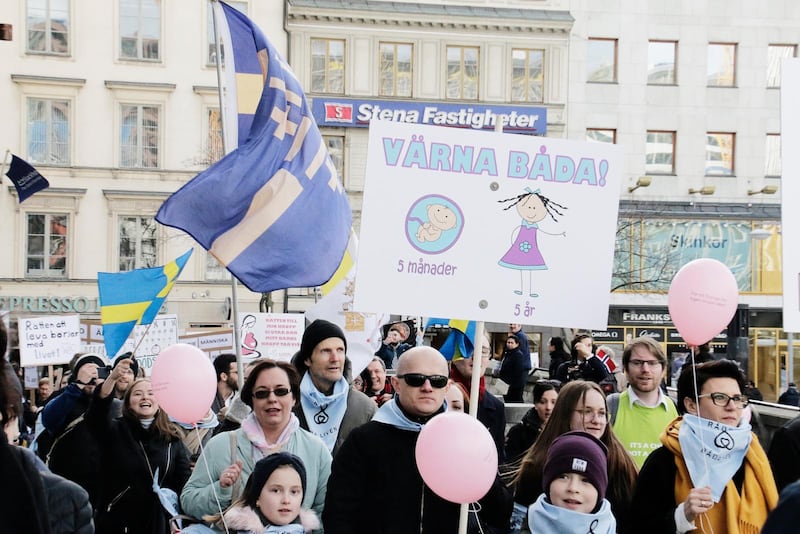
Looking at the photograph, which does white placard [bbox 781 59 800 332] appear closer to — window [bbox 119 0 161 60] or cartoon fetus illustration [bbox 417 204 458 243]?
cartoon fetus illustration [bbox 417 204 458 243]

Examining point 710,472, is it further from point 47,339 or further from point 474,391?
point 47,339

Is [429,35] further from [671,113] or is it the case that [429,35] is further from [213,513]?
[213,513]

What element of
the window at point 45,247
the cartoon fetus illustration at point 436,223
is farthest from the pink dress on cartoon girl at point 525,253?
the window at point 45,247

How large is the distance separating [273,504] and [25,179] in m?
17.2

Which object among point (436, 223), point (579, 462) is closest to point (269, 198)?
point (436, 223)

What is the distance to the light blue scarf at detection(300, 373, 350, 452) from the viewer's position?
614cm

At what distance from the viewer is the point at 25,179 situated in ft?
67.7

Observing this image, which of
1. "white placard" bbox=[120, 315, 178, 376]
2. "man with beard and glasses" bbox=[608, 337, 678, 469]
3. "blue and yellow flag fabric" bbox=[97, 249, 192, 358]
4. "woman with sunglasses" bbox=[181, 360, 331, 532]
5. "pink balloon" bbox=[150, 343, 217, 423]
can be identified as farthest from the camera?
"white placard" bbox=[120, 315, 178, 376]

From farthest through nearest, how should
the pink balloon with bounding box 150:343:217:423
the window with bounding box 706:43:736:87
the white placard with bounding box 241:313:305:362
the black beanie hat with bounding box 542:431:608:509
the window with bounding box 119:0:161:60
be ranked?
the window with bounding box 706:43:736:87
the window with bounding box 119:0:161:60
the white placard with bounding box 241:313:305:362
the pink balloon with bounding box 150:343:217:423
the black beanie hat with bounding box 542:431:608:509

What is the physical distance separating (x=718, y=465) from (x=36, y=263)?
32806 millimetres

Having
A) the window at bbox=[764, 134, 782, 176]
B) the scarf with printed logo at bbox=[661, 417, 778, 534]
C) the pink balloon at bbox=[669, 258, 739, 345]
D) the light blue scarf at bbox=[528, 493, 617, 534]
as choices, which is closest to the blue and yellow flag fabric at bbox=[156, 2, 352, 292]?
the pink balloon at bbox=[669, 258, 739, 345]

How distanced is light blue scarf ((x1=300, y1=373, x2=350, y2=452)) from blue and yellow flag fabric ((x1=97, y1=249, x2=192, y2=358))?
5527 millimetres

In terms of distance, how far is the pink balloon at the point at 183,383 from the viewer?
5.92 metres

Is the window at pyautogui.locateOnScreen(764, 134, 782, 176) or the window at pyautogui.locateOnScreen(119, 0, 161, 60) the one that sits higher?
the window at pyautogui.locateOnScreen(119, 0, 161, 60)
